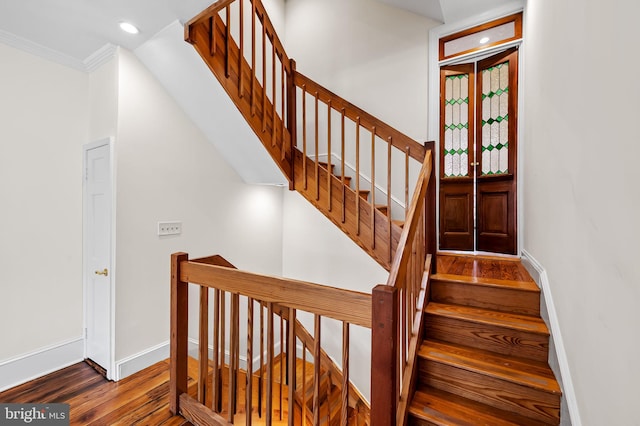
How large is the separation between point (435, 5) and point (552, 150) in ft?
6.77

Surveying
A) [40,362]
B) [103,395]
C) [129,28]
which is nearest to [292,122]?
[129,28]

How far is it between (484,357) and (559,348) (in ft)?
1.21

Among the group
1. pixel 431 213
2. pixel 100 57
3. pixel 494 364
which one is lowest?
pixel 494 364

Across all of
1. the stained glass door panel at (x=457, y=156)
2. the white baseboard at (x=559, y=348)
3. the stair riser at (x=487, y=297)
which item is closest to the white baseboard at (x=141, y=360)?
the stair riser at (x=487, y=297)

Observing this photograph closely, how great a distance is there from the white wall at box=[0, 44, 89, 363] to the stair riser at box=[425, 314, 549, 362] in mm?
2975

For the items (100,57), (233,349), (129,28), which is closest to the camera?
(233,349)

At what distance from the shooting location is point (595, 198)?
1.02m

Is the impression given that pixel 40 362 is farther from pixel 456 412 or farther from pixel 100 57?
pixel 456 412

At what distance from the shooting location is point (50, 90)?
2352 mm

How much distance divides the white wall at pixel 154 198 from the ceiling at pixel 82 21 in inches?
9.4

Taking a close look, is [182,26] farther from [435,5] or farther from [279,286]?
[435,5]

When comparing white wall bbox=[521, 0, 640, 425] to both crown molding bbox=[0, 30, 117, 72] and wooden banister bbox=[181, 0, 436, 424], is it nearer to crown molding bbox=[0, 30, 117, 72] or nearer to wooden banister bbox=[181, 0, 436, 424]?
wooden banister bbox=[181, 0, 436, 424]

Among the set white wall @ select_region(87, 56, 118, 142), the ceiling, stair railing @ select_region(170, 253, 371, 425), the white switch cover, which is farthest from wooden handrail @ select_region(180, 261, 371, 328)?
the ceiling

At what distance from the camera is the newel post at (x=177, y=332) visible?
175 centimetres
